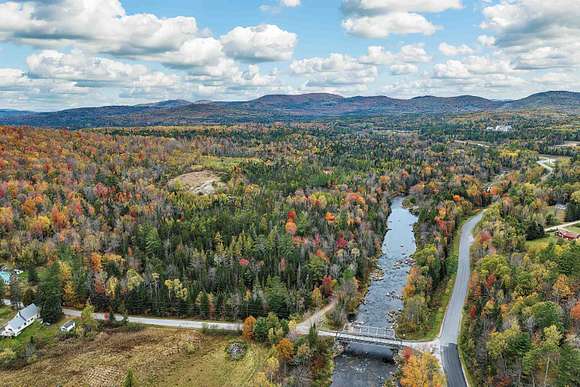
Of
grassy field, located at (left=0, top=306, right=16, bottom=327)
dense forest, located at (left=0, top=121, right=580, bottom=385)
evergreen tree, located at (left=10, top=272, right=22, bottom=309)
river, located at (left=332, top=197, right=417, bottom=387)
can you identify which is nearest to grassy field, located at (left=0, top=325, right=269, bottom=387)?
dense forest, located at (left=0, top=121, right=580, bottom=385)

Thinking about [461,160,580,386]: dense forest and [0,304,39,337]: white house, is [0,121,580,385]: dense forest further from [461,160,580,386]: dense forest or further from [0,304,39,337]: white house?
[0,304,39,337]: white house

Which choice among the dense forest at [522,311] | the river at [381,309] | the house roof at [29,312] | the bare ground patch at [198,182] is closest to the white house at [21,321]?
the house roof at [29,312]

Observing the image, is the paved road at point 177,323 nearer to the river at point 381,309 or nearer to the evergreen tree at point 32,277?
the evergreen tree at point 32,277

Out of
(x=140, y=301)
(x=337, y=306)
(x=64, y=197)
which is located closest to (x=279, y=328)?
(x=337, y=306)

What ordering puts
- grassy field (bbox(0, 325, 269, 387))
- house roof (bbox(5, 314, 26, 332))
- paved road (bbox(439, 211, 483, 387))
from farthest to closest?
house roof (bbox(5, 314, 26, 332)) < grassy field (bbox(0, 325, 269, 387)) < paved road (bbox(439, 211, 483, 387))

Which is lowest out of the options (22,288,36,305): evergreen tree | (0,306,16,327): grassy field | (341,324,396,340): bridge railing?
(0,306,16,327): grassy field

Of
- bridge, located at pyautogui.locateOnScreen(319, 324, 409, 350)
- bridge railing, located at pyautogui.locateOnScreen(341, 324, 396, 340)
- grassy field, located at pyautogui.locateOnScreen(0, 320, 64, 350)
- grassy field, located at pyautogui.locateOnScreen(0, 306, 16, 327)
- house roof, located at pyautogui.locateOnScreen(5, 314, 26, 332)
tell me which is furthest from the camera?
grassy field, located at pyautogui.locateOnScreen(0, 306, 16, 327)

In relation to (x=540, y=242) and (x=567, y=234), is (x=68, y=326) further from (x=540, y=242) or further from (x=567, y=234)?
(x=567, y=234)
